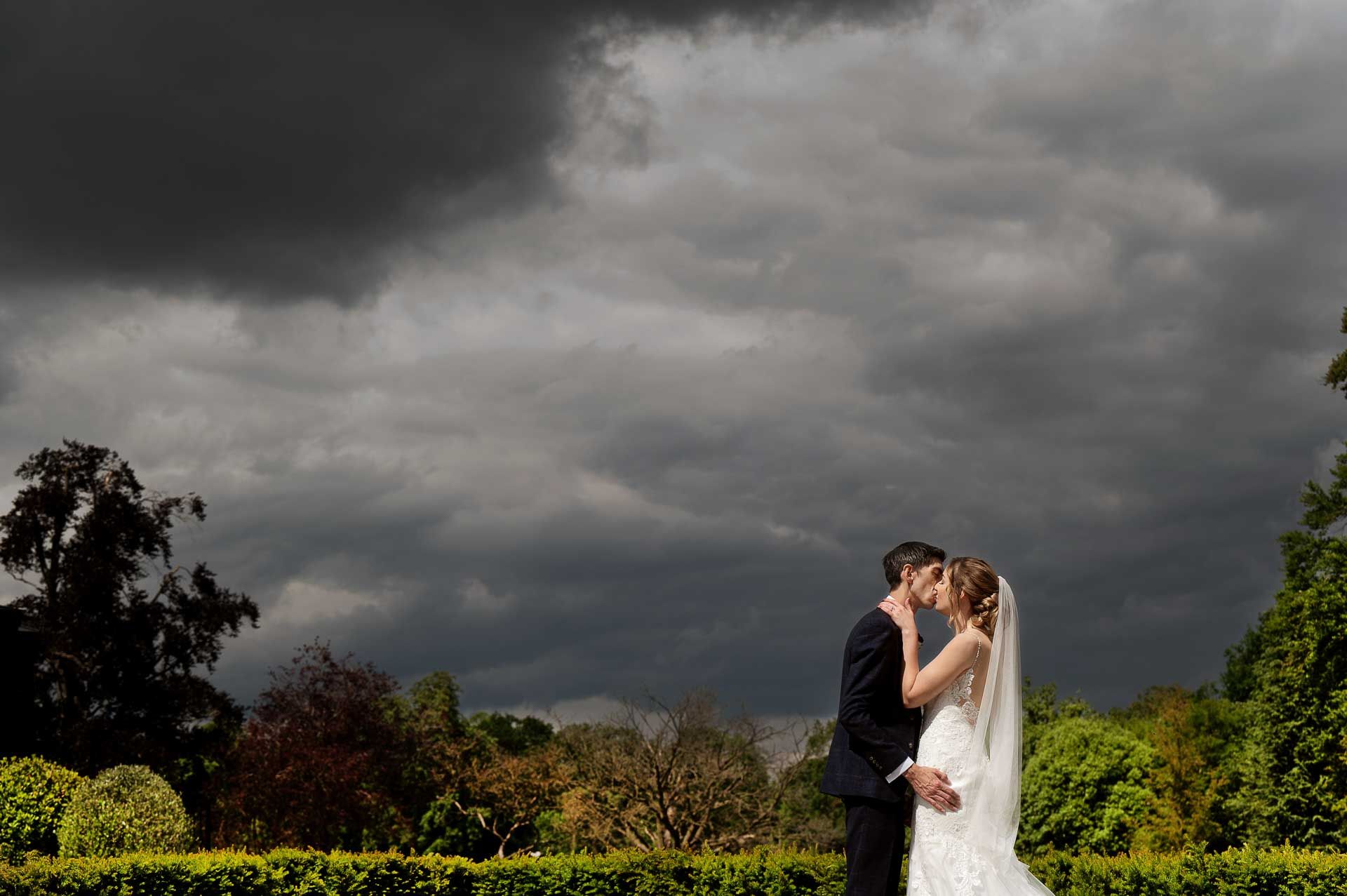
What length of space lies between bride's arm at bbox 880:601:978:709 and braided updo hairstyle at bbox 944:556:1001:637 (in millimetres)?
312

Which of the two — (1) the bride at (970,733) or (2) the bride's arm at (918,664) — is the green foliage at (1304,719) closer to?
(1) the bride at (970,733)

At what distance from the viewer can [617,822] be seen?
75.4ft

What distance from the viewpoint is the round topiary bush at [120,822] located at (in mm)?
17875

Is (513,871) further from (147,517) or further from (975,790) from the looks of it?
(147,517)

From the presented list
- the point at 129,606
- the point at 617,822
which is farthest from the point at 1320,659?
the point at 129,606

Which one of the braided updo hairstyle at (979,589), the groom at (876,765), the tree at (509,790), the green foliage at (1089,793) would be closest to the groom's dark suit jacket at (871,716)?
the groom at (876,765)

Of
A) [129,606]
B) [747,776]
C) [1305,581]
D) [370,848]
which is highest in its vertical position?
[1305,581]

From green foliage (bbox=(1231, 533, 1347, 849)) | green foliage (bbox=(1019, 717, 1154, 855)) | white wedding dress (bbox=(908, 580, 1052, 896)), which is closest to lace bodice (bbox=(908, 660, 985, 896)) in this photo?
white wedding dress (bbox=(908, 580, 1052, 896))

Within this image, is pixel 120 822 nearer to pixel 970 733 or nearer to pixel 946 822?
pixel 946 822

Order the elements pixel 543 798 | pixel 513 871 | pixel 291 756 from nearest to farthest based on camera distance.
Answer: pixel 513 871
pixel 291 756
pixel 543 798

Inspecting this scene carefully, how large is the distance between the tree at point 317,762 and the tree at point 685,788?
5.03m

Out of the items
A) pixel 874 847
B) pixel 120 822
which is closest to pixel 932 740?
pixel 874 847

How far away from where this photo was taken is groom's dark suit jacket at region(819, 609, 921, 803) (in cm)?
655

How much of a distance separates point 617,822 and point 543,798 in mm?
9642
